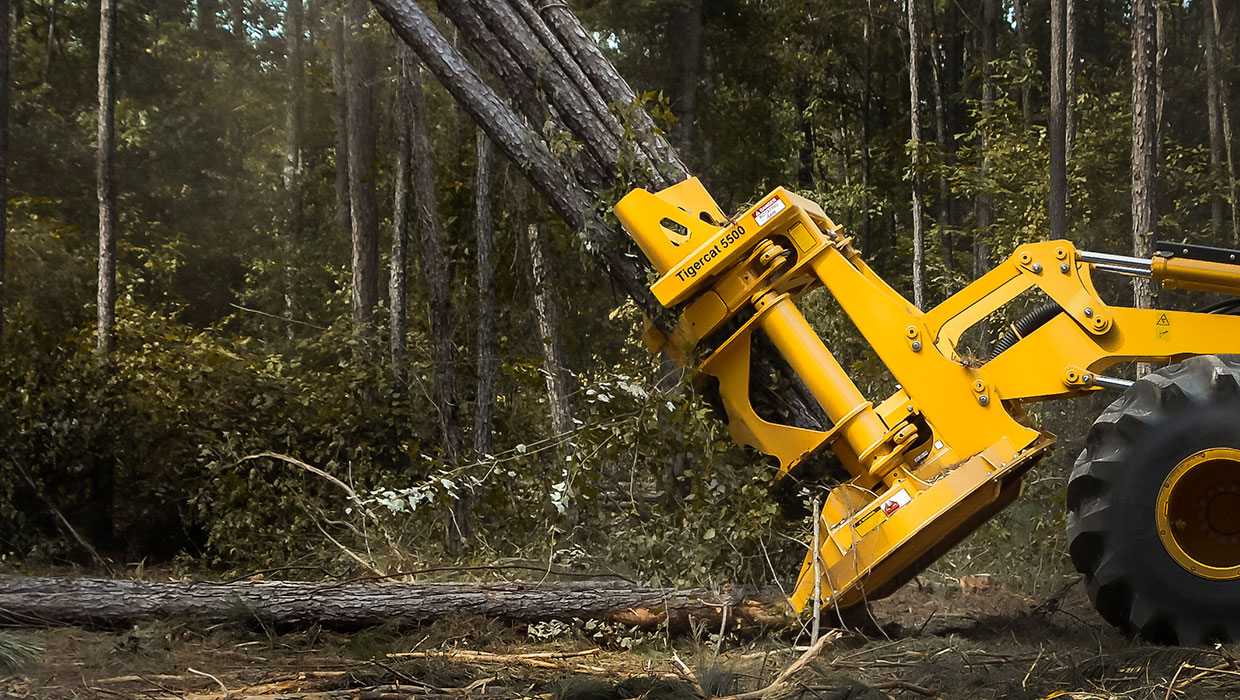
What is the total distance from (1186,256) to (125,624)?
5.22 meters

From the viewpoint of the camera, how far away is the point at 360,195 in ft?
46.7

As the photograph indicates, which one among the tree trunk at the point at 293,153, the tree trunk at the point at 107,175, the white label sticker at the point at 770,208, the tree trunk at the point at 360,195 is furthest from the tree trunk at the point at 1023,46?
the white label sticker at the point at 770,208

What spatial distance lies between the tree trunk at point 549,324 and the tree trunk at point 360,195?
2168 mm

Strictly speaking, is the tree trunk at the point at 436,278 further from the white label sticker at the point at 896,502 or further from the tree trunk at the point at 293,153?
the tree trunk at the point at 293,153

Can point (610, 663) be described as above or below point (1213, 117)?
below

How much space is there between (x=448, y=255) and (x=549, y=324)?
5.46ft

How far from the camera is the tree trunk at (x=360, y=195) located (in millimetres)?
13633

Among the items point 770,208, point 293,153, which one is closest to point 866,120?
point 293,153

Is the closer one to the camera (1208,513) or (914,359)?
(1208,513)

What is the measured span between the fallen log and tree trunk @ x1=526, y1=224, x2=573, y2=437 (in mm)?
4628

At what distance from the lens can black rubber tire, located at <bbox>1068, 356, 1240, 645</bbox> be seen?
4559 millimetres

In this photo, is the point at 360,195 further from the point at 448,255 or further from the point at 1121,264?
the point at 1121,264

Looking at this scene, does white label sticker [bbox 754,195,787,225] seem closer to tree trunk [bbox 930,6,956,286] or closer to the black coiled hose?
the black coiled hose

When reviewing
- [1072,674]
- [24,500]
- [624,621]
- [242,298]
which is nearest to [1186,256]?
[1072,674]
